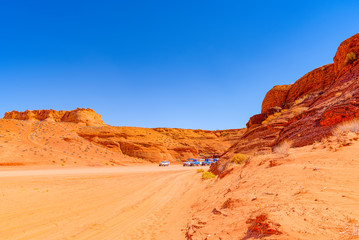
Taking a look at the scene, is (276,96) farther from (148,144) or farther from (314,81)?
(148,144)

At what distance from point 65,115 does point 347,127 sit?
392ft

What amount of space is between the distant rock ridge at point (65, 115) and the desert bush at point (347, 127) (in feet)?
303

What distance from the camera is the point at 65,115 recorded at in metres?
112

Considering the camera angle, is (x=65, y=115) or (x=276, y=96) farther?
(x=65, y=115)

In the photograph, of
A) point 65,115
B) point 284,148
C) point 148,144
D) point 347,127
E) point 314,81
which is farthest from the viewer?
point 65,115

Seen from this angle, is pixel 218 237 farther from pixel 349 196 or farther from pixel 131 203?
pixel 131 203

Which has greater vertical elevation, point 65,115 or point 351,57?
point 65,115

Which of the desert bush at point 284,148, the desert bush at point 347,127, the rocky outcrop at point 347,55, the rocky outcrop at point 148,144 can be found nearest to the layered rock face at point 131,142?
the rocky outcrop at point 148,144

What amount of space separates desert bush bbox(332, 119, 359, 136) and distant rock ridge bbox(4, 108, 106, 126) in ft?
303

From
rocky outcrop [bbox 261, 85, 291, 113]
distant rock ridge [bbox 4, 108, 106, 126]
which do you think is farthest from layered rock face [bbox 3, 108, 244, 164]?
distant rock ridge [bbox 4, 108, 106, 126]

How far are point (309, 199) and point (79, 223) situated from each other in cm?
654

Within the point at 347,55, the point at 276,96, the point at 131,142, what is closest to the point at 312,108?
the point at 347,55

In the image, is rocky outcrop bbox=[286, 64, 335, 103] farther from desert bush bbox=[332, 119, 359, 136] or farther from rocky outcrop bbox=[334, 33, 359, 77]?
desert bush bbox=[332, 119, 359, 136]

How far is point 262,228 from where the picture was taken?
3.88 meters
